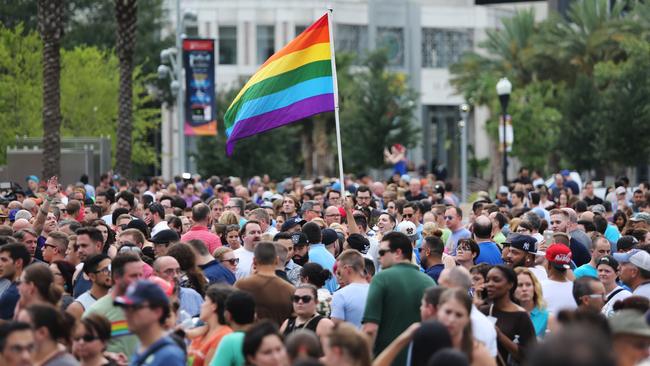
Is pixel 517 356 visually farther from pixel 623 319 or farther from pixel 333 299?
pixel 623 319

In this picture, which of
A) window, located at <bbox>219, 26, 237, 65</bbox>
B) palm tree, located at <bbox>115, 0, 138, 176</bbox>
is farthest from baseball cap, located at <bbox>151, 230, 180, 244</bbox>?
window, located at <bbox>219, 26, 237, 65</bbox>

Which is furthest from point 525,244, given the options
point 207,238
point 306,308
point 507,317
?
point 306,308

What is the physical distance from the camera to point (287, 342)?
26.6ft

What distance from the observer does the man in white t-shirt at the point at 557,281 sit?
12.2 metres

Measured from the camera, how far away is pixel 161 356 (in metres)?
7.92

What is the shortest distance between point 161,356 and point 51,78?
27.1 m

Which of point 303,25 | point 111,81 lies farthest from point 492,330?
point 303,25

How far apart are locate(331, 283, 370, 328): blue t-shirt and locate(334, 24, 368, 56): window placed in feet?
241

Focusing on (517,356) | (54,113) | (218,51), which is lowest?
(517,356)

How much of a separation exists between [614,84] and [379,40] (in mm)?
41191

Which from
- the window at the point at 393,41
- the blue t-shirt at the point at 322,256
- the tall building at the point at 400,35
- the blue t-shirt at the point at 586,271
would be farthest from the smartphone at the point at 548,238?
the window at the point at 393,41

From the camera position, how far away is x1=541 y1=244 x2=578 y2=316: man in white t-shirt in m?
12.2

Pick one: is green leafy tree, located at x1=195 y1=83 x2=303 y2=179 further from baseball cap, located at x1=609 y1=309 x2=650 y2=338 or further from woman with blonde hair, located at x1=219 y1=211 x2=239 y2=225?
baseball cap, located at x1=609 y1=309 x2=650 y2=338

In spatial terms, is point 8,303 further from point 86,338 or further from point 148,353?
point 148,353
